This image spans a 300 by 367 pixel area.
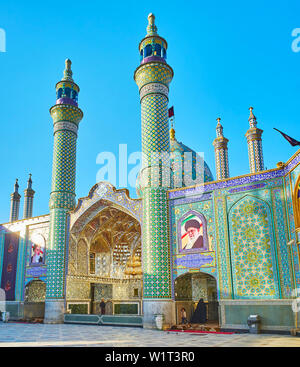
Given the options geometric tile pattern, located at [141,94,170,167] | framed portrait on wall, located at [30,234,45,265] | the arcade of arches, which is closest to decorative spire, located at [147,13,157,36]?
geometric tile pattern, located at [141,94,170,167]

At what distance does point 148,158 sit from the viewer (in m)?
13.6

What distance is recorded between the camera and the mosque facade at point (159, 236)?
1074 cm

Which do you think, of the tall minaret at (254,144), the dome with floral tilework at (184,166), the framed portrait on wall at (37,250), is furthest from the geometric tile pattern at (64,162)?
the tall minaret at (254,144)

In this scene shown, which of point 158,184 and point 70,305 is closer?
point 158,184

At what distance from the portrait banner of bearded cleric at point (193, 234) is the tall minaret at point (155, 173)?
23.8 inches

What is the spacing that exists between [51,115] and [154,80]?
609cm

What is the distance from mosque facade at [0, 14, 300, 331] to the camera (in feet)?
35.2

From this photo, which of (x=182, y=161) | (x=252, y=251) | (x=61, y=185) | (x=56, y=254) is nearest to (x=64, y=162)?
(x=61, y=185)

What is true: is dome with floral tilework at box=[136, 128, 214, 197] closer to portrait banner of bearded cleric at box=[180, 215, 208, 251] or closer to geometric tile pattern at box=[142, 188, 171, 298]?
geometric tile pattern at box=[142, 188, 171, 298]

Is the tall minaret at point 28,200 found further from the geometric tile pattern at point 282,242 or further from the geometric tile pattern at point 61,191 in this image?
the geometric tile pattern at point 282,242

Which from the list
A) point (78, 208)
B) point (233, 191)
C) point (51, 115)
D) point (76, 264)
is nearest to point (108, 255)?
point (76, 264)

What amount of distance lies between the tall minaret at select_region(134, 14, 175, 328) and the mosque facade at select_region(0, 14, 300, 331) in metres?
0.04

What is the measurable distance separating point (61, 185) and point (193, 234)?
6941 mm
